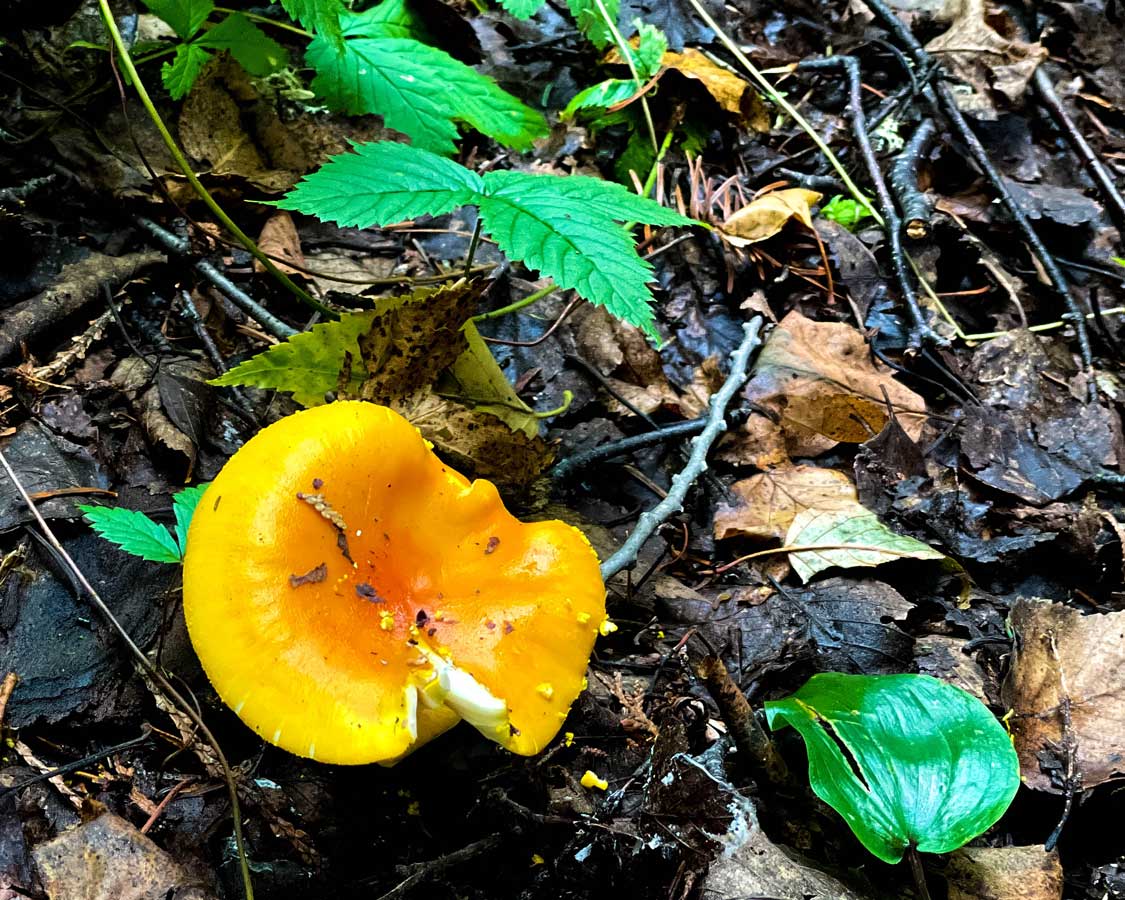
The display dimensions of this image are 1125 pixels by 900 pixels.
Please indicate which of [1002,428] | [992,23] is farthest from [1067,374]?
[992,23]

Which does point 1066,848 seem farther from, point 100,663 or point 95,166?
point 95,166

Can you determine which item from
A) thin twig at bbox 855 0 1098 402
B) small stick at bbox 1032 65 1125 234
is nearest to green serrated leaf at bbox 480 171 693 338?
thin twig at bbox 855 0 1098 402

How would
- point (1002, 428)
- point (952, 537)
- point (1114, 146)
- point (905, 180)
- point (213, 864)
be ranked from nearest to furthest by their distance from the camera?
point (213, 864) → point (952, 537) → point (1002, 428) → point (905, 180) → point (1114, 146)

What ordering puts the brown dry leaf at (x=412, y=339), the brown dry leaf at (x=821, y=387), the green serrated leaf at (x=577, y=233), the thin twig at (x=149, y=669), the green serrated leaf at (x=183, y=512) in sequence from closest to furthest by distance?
1. the thin twig at (x=149, y=669)
2. the green serrated leaf at (x=183, y=512)
3. the green serrated leaf at (x=577, y=233)
4. the brown dry leaf at (x=412, y=339)
5. the brown dry leaf at (x=821, y=387)

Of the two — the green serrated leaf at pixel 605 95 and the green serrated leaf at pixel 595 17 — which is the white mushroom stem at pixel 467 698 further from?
the green serrated leaf at pixel 595 17

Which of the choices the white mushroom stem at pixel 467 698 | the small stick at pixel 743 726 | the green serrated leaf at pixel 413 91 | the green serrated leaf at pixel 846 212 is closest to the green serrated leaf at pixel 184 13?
the green serrated leaf at pixel 413 91

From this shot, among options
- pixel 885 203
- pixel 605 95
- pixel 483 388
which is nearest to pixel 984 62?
pixel 885 203

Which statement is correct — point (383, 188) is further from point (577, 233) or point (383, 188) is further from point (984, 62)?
point (984, 62)
